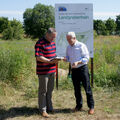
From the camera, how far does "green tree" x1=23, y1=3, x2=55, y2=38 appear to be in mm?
49656

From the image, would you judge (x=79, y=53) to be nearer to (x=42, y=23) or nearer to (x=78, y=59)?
(x=78, y=59)

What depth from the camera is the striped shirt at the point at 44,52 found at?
3.66m

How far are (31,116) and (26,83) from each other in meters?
2.23

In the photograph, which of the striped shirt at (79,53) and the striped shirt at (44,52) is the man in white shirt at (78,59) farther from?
the striped shirt at (44,52)

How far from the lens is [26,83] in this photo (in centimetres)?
622

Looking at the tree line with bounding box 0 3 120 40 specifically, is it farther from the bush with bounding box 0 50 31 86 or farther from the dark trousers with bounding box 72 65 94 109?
the dark trousers with bounding box 72 65 94 109

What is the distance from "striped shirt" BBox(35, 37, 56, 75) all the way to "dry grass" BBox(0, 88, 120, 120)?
3.46 ft

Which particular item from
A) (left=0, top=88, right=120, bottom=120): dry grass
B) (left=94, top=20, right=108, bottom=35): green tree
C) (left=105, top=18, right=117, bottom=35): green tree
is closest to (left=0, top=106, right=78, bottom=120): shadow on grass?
(left=0, top=88, right=120, bottom=120): dry grass

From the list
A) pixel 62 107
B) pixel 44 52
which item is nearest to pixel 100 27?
pixel 62 107

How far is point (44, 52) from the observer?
3.71m

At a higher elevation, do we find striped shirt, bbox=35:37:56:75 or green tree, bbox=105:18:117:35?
green tree, bbox=105:18:117:35

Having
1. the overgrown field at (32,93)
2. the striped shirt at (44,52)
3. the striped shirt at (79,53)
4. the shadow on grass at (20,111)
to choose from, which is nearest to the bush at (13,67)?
the overgrown field at (32,93)

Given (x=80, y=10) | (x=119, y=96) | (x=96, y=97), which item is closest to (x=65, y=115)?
(x=96, y=97)

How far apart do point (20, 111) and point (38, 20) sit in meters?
49.8
